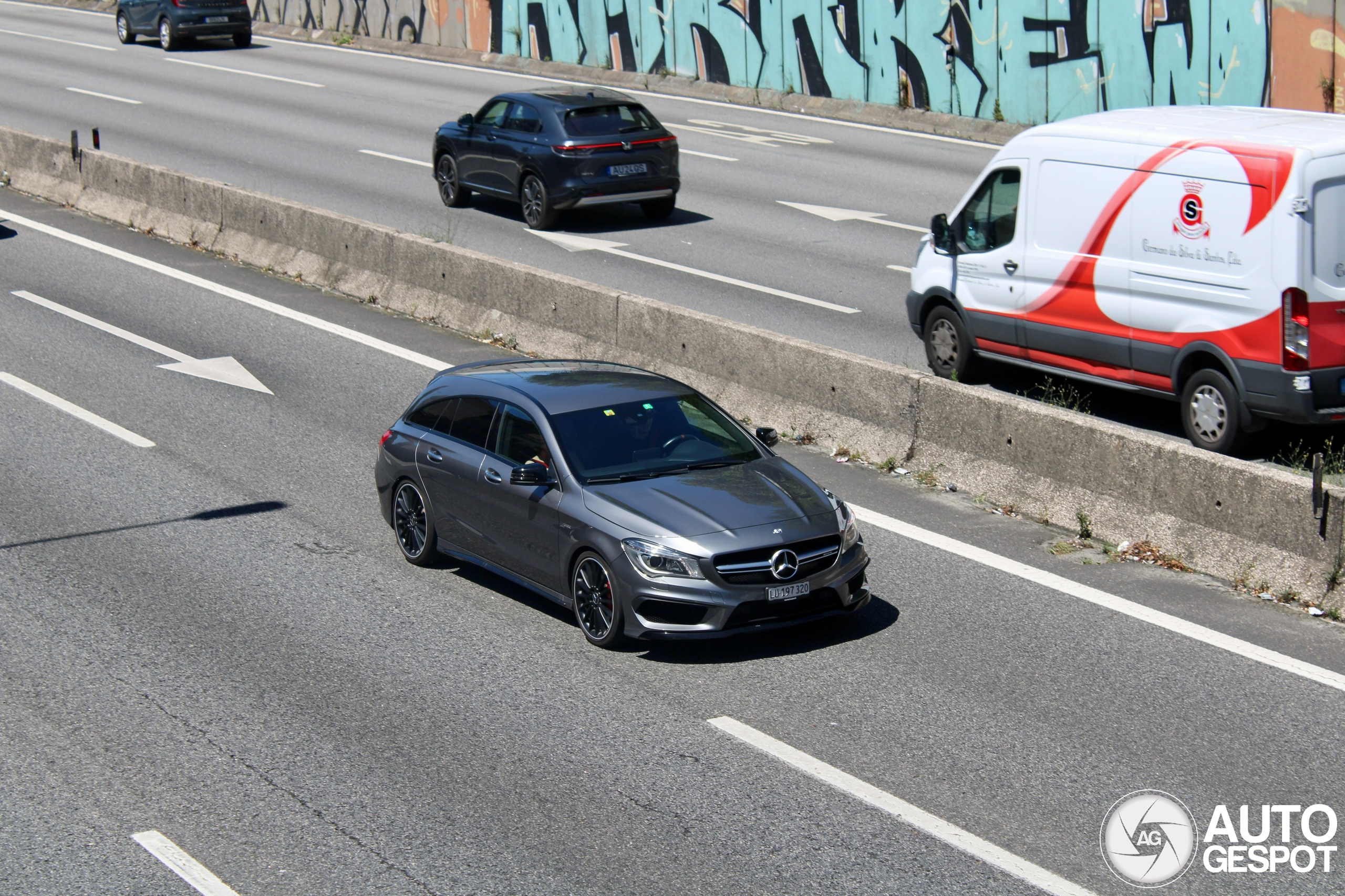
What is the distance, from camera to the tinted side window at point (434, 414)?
9.91 metres

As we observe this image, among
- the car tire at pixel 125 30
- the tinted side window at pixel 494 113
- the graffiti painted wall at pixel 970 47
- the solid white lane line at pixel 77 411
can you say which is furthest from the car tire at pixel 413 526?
the car tire at pixel 125 30

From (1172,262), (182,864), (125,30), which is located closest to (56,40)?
(125,30)

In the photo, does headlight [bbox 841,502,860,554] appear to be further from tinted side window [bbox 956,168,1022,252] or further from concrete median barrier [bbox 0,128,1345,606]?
tinted side window [bbox 956,168,1022,252]

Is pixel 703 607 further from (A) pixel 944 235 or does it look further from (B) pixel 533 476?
(A) pixel 944 235

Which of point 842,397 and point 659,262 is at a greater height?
point 659,262

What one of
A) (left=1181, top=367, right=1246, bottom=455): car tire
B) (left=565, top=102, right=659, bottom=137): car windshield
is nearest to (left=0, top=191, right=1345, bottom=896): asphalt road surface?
(left=1181, top=367, right=1246, bottom=455): car tire

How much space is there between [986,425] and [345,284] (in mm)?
9435

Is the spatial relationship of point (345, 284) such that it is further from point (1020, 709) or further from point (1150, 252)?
point (1020, 709)

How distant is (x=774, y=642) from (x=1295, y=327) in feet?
14.1

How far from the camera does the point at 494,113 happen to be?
863 inches

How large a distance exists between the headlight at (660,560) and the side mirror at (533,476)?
805 millimetres

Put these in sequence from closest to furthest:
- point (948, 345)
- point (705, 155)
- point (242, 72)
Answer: point (948, 345) < point (705, 155) < point (242, 72)

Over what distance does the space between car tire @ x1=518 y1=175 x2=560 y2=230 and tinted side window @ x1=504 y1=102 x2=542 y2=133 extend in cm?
69

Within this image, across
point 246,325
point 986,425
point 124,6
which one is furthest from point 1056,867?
point 124,6
